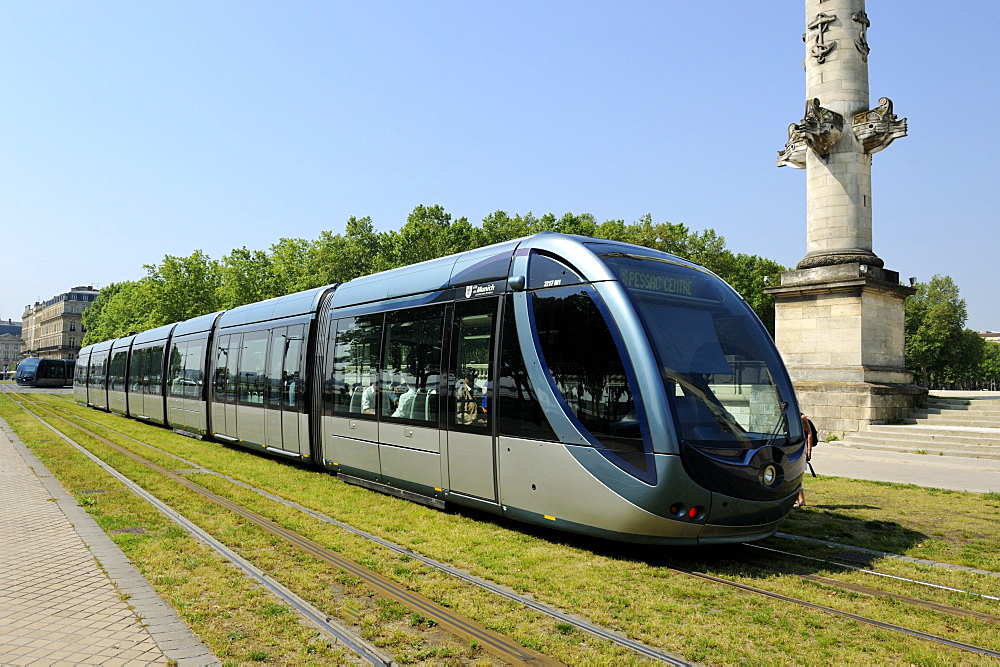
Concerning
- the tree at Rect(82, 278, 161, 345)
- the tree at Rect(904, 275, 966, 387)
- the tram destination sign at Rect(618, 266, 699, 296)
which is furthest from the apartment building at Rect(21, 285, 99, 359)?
the tram destination sign at Rect(618, 266, 699, 296)

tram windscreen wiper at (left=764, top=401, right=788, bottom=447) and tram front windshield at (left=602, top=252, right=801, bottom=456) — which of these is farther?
tram windscreen wiper at (left=764, top=401, right=788, bottom=447)

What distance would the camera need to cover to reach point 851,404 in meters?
19.8

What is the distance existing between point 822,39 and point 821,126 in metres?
2.75

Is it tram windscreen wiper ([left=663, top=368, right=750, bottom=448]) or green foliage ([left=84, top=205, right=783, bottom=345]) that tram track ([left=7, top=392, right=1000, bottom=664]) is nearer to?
tram windscreen wiper ([left=663, top=368, right=750, bottom=448])

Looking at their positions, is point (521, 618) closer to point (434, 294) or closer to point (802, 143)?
point (434, 294)

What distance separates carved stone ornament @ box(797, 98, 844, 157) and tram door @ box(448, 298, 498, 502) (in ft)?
53.5

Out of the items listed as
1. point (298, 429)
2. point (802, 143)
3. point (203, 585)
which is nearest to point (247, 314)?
point (298, 429)

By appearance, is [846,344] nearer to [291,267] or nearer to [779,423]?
[779,423]

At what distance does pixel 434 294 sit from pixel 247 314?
8436mm

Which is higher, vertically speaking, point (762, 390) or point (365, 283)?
point (365, 283)

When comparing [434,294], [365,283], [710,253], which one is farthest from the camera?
[710,253]

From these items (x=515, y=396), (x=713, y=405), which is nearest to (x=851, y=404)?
(x=713, y=405)

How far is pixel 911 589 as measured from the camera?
639 cm

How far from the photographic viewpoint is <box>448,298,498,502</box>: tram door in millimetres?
8555
